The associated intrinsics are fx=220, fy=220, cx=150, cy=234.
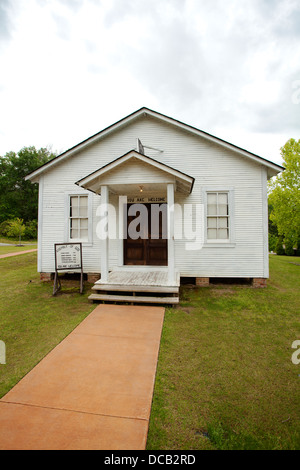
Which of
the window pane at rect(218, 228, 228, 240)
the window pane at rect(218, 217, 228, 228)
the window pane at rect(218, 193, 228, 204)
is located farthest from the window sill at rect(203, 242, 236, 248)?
the window pane at rect(218, 193, 228, 204)

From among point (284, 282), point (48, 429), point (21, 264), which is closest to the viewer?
point (48, 429)

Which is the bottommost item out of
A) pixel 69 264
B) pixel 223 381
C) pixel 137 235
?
pixel 223 381

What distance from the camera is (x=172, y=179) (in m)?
6.12

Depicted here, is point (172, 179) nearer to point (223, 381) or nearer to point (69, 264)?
point (69, 264)

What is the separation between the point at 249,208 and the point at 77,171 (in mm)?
6553

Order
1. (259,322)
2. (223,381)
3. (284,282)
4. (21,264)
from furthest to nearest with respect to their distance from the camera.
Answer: (21,264) < (284,282) < (259,322) < (223,381)

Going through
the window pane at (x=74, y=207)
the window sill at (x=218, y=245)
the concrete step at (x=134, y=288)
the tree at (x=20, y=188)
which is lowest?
the concrete step at (x=134, y=288)

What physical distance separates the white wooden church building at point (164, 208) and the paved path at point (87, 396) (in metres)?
3.08

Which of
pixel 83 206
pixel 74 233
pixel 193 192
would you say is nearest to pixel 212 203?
pixel 193 192

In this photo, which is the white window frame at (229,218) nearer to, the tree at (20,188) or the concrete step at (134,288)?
the concrete step at (134,288)

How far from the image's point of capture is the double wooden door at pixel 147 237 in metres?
8.41

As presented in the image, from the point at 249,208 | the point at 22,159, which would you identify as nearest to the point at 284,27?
the point at 249,208

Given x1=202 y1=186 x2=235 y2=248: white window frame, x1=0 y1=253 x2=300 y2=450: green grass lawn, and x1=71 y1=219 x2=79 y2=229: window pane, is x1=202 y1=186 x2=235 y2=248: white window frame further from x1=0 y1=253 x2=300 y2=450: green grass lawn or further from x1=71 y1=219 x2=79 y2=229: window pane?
x1=71 y1=219 x2=79 y2=229: window pane

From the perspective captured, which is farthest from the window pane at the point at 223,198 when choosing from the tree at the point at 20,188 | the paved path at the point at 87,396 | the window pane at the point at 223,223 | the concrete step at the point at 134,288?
the tree at the point at 20,188
